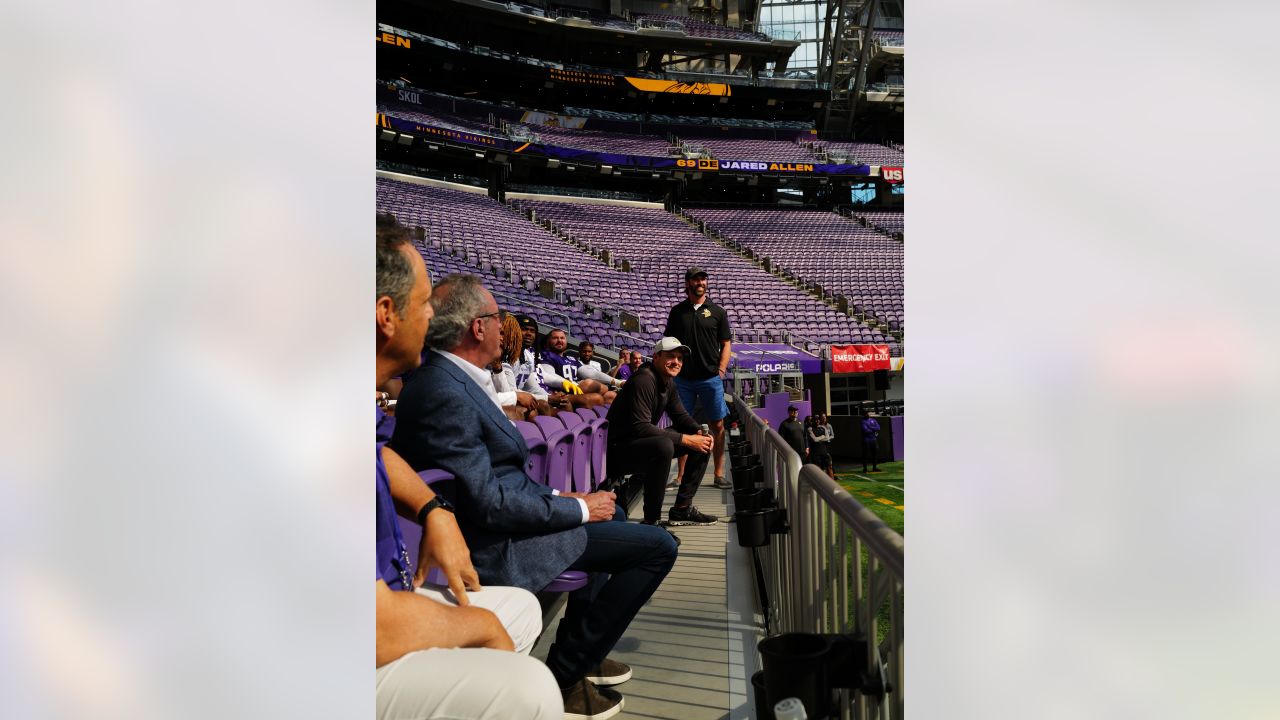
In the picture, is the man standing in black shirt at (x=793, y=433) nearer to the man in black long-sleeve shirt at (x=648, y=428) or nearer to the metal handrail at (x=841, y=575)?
the man in black long-sleeve shirt at (x=648, y=428)

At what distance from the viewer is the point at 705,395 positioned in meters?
4.21

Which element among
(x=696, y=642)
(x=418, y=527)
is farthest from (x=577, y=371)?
(x=418, y=527)

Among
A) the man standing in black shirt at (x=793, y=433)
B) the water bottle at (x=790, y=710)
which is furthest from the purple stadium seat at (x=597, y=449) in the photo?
the man standing in black shirt at (x=793, y=433)

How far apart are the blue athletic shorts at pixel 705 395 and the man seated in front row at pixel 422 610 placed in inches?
114

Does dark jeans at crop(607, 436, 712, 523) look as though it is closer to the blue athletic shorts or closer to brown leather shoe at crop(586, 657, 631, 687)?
the blue athletic shorts
